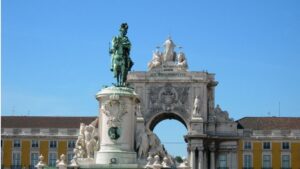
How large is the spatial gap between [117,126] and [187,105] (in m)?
71.5

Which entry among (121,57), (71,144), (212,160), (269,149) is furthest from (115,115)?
(269,149)

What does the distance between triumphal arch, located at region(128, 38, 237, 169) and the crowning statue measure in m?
68.2

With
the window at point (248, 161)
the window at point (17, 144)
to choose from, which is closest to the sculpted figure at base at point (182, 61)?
the window at point (248, 161)

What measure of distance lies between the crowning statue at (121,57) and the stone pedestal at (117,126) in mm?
671

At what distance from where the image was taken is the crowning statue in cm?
3186

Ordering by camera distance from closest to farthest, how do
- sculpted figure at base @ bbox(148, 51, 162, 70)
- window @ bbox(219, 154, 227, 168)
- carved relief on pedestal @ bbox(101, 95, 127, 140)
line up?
carved relief on pedestal @ bbox(101, 95, 127, 140)
window @ bbox(219, 154, 227, 168)
sculpted figure at base @ bbox(148, 51, 162, 70)

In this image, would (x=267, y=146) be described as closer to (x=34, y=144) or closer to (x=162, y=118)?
(x=162, y=118)

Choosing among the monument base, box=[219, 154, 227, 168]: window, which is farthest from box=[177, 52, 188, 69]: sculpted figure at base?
the monument base

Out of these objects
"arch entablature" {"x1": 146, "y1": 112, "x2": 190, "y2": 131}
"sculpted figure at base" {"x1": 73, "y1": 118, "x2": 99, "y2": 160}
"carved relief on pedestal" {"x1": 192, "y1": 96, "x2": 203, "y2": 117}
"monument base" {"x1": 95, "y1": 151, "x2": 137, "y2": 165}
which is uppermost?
"carved relief on pedestal" {"x1": 192, "y1": 96, "x2": 203, "y2": 117}

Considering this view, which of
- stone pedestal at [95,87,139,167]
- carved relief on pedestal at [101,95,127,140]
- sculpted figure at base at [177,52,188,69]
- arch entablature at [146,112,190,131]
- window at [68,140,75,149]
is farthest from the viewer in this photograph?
sculpted figure at base at [177,52,188,69]

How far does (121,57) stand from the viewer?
31.9 meters

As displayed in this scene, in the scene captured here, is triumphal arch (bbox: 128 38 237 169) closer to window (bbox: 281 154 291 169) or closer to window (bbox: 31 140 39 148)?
window (bbox: 281 154 291 169)

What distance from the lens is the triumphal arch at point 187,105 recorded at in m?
101

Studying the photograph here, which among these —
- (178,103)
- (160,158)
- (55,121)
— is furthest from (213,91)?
(160,158)
